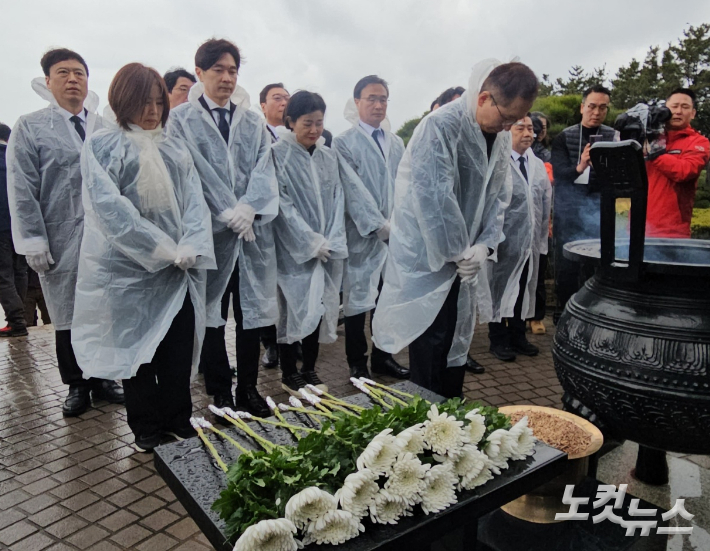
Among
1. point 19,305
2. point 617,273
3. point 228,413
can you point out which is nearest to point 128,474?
point 228,413

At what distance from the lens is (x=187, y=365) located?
3.05m

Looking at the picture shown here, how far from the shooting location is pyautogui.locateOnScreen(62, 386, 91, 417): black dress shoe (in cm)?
349

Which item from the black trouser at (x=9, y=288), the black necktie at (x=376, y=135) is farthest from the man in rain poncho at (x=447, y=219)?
the black trouser at (x=9, y=288)

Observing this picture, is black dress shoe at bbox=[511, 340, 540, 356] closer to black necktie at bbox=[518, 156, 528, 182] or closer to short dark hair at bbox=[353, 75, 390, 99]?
black necktie at bbox=[518, 156, 528, 182]

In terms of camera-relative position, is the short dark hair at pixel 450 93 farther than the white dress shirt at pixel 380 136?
Yes

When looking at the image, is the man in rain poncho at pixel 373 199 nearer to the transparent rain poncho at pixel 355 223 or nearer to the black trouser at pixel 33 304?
the transparent rain poncho at pixel 355 223

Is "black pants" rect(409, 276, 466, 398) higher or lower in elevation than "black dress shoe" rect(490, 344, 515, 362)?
higher

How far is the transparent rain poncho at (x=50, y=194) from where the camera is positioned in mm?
3320

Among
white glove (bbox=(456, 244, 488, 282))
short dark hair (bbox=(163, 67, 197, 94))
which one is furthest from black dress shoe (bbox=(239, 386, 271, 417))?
short dark hair (bbox=(163, 67, 197, 94))

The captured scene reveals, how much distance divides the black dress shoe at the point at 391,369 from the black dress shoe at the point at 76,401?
201 cm

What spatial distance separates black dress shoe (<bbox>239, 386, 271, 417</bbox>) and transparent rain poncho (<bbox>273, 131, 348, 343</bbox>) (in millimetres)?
452

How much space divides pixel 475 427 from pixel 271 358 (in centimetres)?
318

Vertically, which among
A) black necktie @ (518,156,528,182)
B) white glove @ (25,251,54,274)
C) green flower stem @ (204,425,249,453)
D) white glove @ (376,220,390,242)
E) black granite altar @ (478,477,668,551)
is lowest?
black granite altar @ (478,477,668,551)

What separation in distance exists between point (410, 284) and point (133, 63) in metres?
1.76
